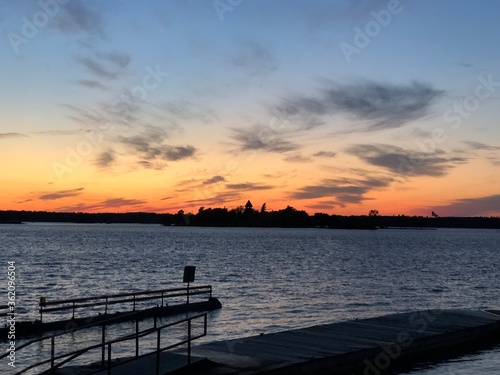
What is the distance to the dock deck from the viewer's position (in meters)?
17.7

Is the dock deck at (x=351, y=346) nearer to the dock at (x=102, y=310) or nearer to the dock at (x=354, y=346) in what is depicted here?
the dock at (x=354, y=346)

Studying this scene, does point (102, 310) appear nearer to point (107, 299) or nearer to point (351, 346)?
point (107, 299)

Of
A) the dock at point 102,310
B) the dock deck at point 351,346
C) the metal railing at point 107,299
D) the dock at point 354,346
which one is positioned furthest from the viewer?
the metal railing at point 107,299

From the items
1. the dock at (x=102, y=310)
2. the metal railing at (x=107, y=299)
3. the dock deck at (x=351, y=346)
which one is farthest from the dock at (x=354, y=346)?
the metal railing at (x=107, y=299)

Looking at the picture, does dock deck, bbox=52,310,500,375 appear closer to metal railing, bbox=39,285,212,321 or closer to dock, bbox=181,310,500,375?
dock, bbox=181,310,500,375

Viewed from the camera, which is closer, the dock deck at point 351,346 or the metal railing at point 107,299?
the dock deck at point 351,346

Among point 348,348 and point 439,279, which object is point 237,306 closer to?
point 348,348

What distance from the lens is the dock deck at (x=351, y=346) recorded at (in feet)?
58.1

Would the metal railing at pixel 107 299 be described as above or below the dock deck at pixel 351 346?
above

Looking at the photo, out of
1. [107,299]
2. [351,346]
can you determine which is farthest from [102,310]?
[351,346]

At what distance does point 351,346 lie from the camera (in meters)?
20.3

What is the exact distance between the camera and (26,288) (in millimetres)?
53375

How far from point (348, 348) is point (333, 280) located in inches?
1769

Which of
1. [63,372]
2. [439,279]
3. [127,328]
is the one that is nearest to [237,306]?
[127,328]
